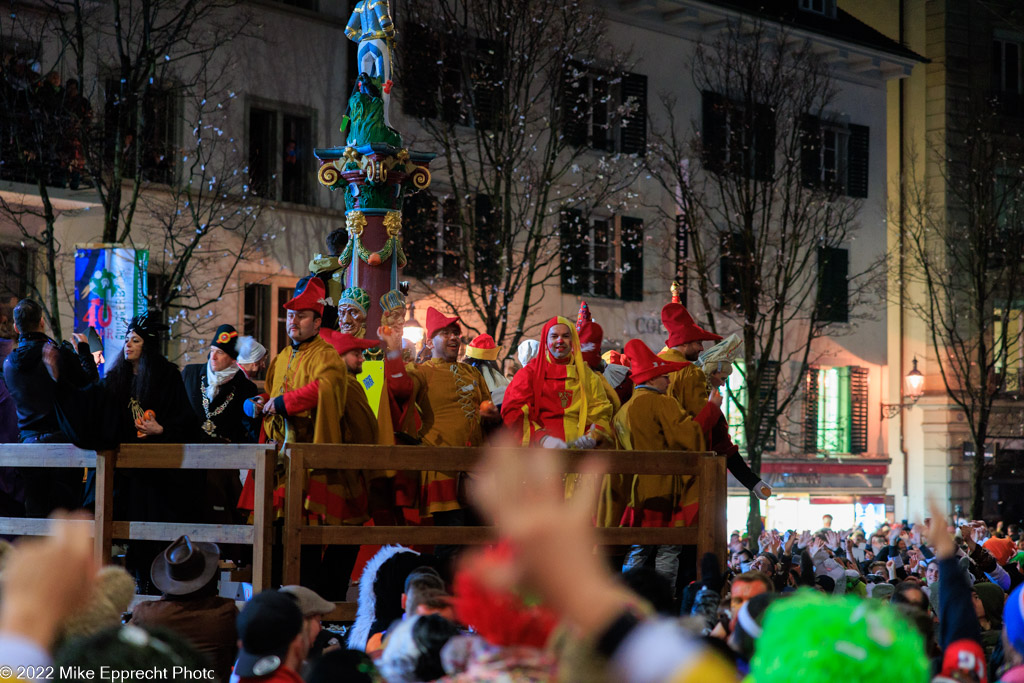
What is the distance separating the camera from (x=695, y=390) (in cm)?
1090

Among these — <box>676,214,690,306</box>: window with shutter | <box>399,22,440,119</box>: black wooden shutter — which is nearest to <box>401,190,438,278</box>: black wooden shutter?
<box>399,22,440,119</box>: black wooden shutter

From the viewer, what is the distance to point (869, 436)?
3259cm

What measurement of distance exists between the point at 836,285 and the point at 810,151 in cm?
371

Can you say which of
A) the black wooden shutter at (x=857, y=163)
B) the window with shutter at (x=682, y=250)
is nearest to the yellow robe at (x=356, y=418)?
the window with shutter at (x=682, y=250)

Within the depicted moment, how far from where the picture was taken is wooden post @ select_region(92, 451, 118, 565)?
27.5ft

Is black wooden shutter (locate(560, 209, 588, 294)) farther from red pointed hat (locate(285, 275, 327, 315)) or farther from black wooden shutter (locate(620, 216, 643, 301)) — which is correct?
red pointed hat (locate(285, 275, 327, 315))

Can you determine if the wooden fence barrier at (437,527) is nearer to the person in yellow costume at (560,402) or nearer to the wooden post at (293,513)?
the wooden post at (293,513)

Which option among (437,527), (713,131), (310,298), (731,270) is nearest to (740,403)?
(731,270)

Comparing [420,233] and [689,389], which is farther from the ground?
[420,233]

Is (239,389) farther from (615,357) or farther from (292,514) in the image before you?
(615,357)

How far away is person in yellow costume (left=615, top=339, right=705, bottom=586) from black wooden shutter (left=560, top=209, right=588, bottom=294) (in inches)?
565

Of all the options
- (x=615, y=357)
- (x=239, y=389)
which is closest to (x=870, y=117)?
(x=615, y=357)

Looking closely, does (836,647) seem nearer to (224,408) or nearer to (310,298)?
(310,298)

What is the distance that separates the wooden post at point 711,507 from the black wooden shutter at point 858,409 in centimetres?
2358
